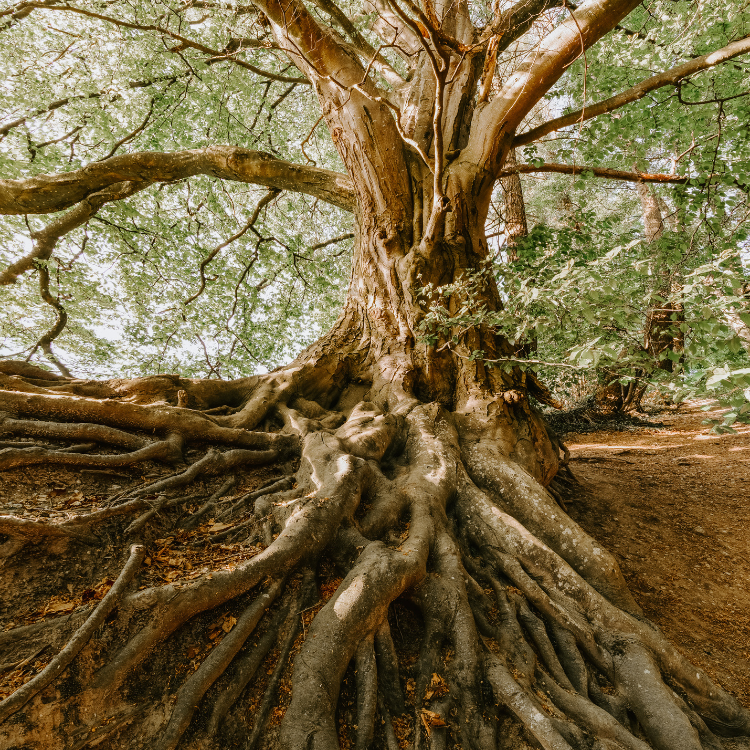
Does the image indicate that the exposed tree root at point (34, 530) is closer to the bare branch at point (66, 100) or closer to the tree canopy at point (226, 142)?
the tree canopy at point (226, 142)

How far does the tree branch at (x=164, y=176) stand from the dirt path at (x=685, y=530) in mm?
5044

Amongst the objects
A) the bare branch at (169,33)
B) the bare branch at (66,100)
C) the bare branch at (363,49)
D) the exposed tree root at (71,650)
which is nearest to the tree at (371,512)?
the exposed tree root at (71,650)

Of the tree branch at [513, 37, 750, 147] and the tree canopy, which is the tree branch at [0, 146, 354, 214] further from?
the tree branch at [513, 37, 750, 147]

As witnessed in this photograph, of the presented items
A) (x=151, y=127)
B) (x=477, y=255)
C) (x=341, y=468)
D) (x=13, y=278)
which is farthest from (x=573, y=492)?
(x=151, y=127)

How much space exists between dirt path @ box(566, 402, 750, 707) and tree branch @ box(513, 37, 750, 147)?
330cm

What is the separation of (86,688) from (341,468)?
1639mm

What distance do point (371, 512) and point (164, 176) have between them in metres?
5.01

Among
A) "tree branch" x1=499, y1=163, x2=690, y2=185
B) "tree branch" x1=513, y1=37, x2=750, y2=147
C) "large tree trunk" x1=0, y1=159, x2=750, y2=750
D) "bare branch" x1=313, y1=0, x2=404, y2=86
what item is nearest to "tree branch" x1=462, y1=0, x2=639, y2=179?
"tree branch" x1=513, y1=37, x2=750, y2=147

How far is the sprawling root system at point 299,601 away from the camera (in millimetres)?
1563

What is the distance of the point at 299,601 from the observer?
6.75ft

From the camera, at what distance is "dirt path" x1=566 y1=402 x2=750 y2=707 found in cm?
279

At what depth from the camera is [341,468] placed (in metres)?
2.78

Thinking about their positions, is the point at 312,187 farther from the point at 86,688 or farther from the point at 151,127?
the point at 86,688

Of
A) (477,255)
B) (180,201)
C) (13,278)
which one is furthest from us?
(180,201)
